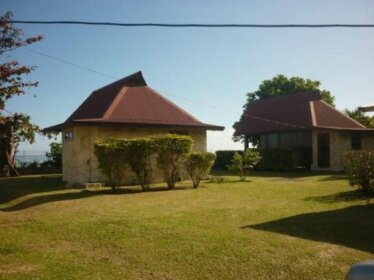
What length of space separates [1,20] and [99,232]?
23.2 ft

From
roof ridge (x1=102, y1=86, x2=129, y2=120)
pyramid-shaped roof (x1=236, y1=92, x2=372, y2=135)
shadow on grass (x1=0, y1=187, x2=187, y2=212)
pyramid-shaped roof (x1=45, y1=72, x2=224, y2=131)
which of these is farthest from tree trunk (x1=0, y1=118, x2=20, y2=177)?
pyramid-shaped roof (x1=236, y1=92, x2=372, y2=135)

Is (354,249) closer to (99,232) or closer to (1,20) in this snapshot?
(99,232)

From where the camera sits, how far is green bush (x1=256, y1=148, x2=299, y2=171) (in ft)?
89.7

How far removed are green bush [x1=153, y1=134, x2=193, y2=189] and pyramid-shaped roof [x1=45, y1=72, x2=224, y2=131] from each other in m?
3.22

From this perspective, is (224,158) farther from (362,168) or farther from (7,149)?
(362,168)

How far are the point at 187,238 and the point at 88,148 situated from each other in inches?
450

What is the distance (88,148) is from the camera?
18.0 meters

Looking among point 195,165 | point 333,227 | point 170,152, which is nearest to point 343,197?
point 333,227

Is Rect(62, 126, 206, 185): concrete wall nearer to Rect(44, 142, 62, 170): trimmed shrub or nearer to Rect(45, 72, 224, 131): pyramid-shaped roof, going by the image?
Rect(45, 72, 224, 131): pyramid-shaped roof

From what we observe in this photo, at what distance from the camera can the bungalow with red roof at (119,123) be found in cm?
1805

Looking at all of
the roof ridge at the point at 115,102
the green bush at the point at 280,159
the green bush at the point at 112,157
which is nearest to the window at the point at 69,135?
the roof ridge at the point at 115,102

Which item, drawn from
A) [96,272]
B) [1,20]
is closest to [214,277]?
[96,272]

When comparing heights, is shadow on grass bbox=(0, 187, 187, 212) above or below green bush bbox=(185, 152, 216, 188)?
below

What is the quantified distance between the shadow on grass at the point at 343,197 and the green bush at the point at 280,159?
13259 mm
